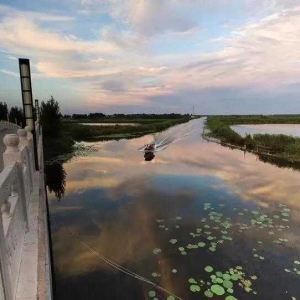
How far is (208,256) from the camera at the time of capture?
6113 mm

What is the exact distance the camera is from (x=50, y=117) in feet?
81.2

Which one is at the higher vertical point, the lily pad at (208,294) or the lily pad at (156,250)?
the lily pad at (156,250)

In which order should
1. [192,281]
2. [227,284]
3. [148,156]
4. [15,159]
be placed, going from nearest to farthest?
[15,159] → [227,284] → [192,281] → [148,156]

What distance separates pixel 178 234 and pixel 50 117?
21.0 metres

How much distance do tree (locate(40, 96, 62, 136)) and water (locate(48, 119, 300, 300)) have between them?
12753 mm

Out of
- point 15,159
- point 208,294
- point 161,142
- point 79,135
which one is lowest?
point 208,294

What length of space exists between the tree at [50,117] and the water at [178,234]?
1275 cm

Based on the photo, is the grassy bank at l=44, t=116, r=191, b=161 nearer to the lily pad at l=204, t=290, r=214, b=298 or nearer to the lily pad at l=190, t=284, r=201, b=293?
the lily pad at l=190, t=284, r=201, b=293

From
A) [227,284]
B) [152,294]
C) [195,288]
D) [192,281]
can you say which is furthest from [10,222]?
[227,284]

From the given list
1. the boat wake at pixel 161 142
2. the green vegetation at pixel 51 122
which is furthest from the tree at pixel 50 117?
the boat wake at pixel 161 142

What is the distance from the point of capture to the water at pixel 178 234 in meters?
5.20

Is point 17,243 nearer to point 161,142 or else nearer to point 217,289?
point 217,289

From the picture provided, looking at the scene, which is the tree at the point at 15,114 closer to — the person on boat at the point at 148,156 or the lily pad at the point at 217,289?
the person on boat at the point at 148,156

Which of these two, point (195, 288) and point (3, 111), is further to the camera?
point (3, 111)
